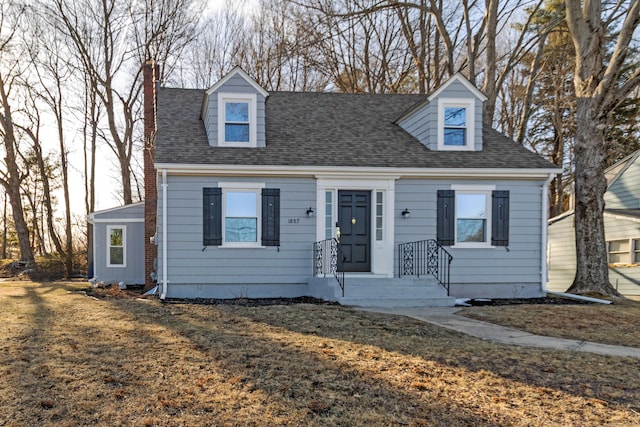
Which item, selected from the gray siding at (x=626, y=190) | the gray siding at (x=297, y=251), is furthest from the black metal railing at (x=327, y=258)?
the gray siding at (x=626, y=190)

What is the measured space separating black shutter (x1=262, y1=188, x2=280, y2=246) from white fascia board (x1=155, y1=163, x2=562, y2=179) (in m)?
0.46

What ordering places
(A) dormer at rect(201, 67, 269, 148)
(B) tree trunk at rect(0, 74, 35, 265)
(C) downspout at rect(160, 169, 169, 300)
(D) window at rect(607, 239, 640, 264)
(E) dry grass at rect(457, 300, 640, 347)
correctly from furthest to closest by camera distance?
(B) tree trunk at rect(0, 74, 35, 265), (D) window at rect(607, 239, 640, 264), (A) dormer at rect(201, 67, 269, 148), (C) downspout at rect(160, 169, 169, 300), (E) dry grass at rect(457, 300, 640, 347)

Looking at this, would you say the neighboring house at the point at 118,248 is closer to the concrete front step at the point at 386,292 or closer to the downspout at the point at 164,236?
the downspout at the point at 164,236

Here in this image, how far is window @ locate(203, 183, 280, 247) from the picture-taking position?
10.5 meters

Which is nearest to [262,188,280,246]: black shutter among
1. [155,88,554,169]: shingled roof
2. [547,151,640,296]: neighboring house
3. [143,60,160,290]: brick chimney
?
[155,88,554,169]: shingled roof

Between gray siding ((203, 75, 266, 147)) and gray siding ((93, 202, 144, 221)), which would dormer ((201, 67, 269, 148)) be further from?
gray siding ((93, 202, 144, 221))

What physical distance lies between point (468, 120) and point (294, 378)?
30.3ft

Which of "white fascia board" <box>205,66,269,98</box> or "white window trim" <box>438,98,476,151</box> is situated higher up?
"white fascia board" <box>205,66,269,98</box>

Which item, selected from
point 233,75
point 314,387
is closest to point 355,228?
point 233,75

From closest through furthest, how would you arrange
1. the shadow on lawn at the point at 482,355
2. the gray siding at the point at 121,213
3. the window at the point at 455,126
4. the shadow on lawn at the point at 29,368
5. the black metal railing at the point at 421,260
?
the shadow on lawn at the point at 29,368 < the shadow on lawn at the point at 482,355 < the black metal railing at the point at 421,260 < the window at the point at 455,126 < the gray siding at the point at 121,213

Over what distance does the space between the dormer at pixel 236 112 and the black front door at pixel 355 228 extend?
8.18 ft

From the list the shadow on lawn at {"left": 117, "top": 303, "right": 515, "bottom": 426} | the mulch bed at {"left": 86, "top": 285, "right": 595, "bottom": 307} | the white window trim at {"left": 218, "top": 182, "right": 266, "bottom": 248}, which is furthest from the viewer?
the white window trim at {"left": 218, "top": 182, "right": 266, "bottom": 248}

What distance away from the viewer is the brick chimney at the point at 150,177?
12.7 meters

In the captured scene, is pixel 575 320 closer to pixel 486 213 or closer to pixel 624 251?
pixel 486 213
